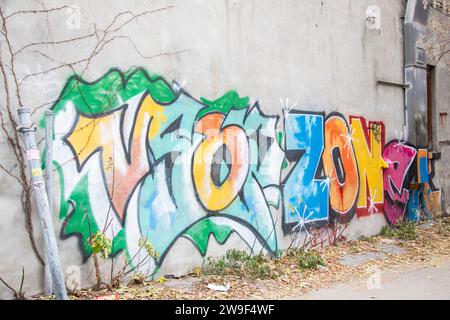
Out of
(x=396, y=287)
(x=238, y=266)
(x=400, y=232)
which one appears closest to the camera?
(x=396, y=287)

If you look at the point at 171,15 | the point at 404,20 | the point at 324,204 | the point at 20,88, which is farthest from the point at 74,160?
A: the point at 404,20

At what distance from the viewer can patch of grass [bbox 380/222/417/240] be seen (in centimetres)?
884

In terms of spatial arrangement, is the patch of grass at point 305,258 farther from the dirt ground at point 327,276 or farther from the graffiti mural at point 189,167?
the graffiti mural at point 189,167

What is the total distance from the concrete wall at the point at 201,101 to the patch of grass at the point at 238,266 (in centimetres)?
12

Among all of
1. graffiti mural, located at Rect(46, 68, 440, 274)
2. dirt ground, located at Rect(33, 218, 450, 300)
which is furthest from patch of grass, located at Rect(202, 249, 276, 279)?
graffiti mural, located at Rect(46, 68, 440, 274)

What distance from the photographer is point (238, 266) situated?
6.29 meters

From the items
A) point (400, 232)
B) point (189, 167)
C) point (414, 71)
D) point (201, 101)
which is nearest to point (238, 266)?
point (189, 167)

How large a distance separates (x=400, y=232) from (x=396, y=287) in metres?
3.26

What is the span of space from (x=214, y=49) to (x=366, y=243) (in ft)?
14.8

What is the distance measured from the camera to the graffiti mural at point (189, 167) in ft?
16.7

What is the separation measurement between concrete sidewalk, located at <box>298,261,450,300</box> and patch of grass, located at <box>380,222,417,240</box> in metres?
1.96

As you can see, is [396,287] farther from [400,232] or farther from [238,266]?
[400,232]

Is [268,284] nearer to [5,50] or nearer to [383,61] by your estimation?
[5,50]

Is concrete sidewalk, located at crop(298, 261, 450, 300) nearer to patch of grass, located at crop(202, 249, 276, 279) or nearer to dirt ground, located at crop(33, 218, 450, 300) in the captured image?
dirt ground, located at crop(33, 218, 450, 300)
